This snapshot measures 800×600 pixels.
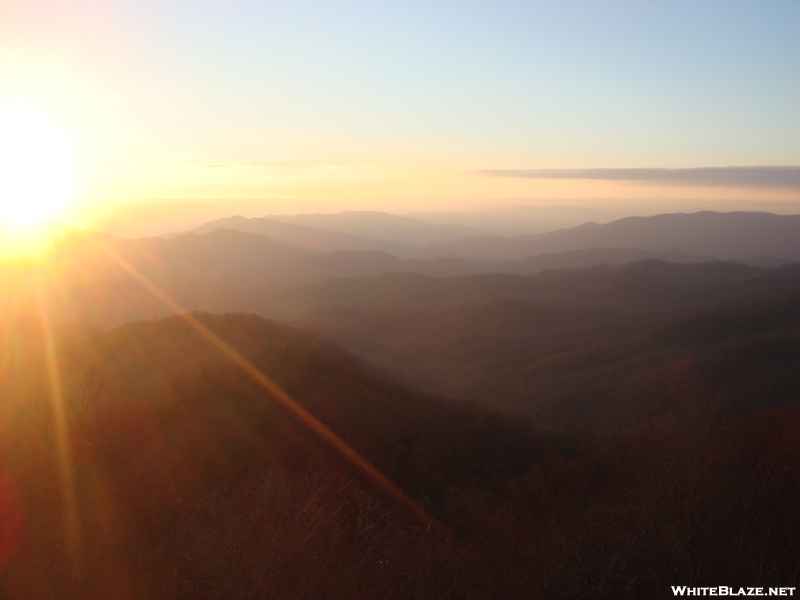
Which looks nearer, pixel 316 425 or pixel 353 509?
pixel 353 509

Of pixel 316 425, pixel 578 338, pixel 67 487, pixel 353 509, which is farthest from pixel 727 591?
pixel 578 338

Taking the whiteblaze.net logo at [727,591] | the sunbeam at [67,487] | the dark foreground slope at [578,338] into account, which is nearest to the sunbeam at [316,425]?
→ the whiteblaze.net logo at [727,591]

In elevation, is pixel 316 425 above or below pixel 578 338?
above

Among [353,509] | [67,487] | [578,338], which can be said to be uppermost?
[67,487]

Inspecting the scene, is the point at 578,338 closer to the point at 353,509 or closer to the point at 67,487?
the point at 353,509

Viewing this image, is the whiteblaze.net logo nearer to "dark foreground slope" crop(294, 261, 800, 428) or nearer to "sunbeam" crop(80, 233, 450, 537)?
"sunbeam" crop(80, 233, 450, 537)

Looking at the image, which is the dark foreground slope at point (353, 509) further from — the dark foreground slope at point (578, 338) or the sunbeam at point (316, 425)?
the dark foreground slope at point (578, 338)
